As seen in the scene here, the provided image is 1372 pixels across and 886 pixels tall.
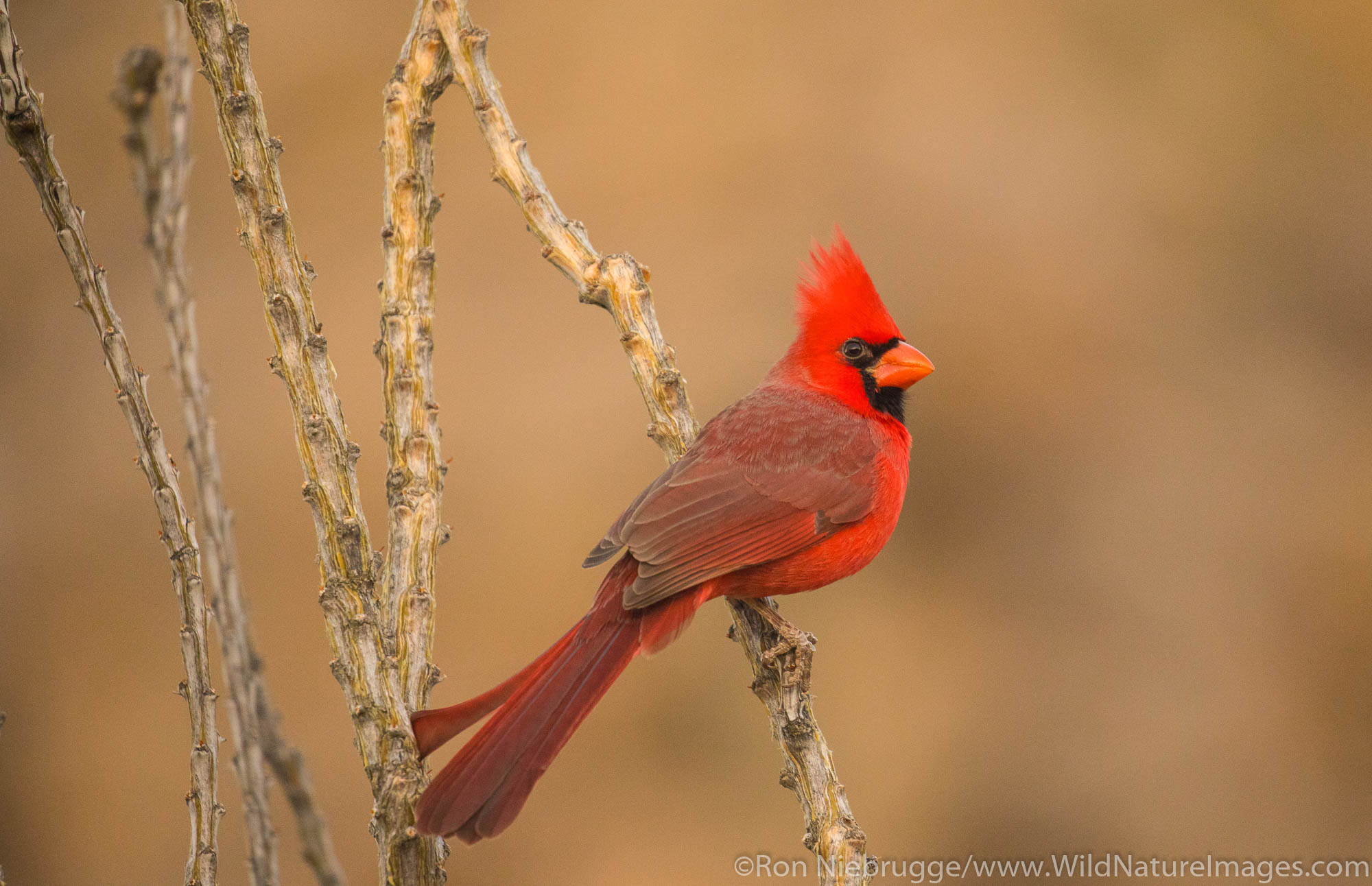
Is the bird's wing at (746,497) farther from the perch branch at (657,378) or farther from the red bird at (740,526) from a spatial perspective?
the perch branch at (657,378)

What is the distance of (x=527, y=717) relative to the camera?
6.70 ft

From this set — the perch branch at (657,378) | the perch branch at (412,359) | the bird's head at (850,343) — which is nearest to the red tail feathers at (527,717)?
the perch branch at (412,359)

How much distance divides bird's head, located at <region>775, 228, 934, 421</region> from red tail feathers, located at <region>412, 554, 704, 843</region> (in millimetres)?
907

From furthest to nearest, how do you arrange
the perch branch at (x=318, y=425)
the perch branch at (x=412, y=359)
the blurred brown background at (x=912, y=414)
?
the blurred brown background at (x=912, y=414) → the perch branch at (x=412, y=359) → the perch branch at (x=318, y=425)

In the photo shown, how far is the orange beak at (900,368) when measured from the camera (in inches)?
123

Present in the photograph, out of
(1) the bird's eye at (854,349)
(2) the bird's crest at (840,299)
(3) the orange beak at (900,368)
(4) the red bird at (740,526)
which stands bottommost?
(4) the red bird at (740,526)

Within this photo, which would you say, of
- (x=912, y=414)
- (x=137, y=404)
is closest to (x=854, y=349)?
(x=137, y=404)

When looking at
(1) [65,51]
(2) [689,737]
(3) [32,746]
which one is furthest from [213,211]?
(2) [689,737]

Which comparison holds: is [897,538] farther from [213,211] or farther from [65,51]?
[65,51]

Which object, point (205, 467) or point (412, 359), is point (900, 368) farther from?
point (205, 467)

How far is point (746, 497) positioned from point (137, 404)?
1.39 m

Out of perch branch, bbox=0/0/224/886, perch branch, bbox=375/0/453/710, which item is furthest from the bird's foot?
perch branch, bbox=0/0/224/886

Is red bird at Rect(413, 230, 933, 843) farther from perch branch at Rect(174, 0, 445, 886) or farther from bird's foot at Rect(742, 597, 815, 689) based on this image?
bird's foot at Rect(742, 597, 815, 689)

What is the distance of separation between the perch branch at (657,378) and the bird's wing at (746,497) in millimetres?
129
